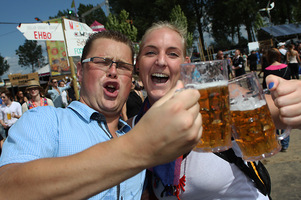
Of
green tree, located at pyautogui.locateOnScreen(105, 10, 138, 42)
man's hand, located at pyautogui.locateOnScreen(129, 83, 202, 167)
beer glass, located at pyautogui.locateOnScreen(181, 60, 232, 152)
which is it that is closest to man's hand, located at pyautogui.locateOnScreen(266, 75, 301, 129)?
beer glass, located at pyautogui.locateOnScreen(181, 60, 232, 152)

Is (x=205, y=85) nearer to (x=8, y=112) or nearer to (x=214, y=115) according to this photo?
(x=214, y=115)

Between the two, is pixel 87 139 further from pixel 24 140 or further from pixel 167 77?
pixel 167 77

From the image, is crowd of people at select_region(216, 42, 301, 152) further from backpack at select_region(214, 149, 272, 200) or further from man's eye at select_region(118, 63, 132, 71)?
man's eye at select_region(118, 63, 132, 71)

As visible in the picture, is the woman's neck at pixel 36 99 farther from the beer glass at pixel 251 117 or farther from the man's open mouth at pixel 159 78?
the beer glass at pixel 251 117

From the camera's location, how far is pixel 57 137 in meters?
1.20

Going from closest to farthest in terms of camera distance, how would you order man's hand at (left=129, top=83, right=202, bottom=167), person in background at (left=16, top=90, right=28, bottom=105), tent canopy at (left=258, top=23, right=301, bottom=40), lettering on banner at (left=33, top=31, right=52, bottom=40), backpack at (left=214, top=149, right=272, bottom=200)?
man's hand at (left=129, top=83, right=202, bottom=167)
backpack at (left=214, top=149, right=272, bottom=200)
lettering on banner at (left=33, top=31, right=52, bottom=40)
person in background at (left=16, top=90, right=28, bottom=105)
tent canopy at (left=258, top=23, right=301, bottom=40)

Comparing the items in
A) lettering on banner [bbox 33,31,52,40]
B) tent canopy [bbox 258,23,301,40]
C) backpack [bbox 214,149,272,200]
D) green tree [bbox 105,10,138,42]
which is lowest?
backpack [bbox 214,149,272,200]

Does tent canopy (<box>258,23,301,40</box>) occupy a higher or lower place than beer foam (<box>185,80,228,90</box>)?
higher

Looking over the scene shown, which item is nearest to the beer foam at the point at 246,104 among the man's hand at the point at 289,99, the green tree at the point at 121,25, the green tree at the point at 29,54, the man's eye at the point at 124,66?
the man's hand at the point at 289,99

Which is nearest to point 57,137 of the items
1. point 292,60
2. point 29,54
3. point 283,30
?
point 292,60

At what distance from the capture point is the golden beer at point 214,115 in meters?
0.94

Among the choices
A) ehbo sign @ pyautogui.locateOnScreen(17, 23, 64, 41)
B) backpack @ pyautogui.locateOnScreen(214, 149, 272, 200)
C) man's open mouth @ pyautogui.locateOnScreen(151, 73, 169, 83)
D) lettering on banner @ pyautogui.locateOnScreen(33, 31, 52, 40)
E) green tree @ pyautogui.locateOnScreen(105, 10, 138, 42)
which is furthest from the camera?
green tree @ pyautogui.locateOnScreen(105, 10, 138, 42)

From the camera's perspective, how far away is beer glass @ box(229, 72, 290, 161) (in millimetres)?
986

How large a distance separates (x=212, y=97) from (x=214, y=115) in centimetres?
8
